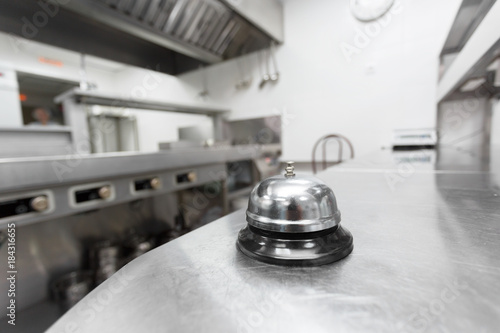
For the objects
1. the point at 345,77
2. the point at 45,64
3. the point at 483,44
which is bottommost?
the point at 483,44

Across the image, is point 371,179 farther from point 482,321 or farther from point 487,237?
point 482,321

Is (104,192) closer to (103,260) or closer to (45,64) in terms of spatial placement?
(103,260)

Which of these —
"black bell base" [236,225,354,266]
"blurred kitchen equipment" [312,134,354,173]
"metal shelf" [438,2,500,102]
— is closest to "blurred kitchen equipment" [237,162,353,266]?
"black bell base" [236,225,354,266]

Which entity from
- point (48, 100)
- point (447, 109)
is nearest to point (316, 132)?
point (447, 109)

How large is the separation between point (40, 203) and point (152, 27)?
4.31ft

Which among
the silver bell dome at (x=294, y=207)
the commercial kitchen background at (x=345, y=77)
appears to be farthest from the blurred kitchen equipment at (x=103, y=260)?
the commercial kitchen background at (x=345, y=77)

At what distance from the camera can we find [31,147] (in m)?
2.29

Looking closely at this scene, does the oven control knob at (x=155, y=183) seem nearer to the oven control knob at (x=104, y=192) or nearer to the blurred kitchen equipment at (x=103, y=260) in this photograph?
the oven control knob at (x=104, y=192)

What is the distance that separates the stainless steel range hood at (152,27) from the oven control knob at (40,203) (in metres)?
1.01

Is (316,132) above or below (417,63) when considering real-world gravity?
below

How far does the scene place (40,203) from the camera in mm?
786

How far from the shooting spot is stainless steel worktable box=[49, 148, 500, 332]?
17 centimetres

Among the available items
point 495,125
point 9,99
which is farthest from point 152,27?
point 495,125

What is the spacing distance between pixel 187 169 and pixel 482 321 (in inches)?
56.2
